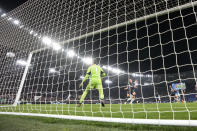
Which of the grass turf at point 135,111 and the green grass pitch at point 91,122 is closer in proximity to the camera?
the green grass pitch at point 91,122

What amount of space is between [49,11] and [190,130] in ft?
19.4

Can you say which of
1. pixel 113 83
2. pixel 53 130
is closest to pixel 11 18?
pixel 53 130

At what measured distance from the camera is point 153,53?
16609 millimetres

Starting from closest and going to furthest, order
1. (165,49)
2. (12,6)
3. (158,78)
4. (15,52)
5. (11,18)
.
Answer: (11,18)
(15,52)
(12,6)
(165,49)
(158,78)

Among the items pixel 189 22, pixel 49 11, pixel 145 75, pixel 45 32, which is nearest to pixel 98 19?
pixel 49 11

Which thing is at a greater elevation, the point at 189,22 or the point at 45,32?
the point at 189,22

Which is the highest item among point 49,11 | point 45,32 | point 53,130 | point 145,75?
point 49,11

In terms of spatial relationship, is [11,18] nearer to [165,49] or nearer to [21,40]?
[21,40]

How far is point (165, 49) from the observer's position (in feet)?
49.9

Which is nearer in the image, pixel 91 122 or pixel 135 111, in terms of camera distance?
pixel 91 122

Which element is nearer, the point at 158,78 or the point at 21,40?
the point at 21,40

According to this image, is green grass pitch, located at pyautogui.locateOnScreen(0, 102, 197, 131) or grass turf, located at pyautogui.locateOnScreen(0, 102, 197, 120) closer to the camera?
green grass pitch, located at pyautogui.locateOnScreen(0, 102, 197, 131)

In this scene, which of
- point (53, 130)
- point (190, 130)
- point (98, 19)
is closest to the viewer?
point (190, 130)

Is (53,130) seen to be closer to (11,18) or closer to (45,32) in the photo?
(45,32)
